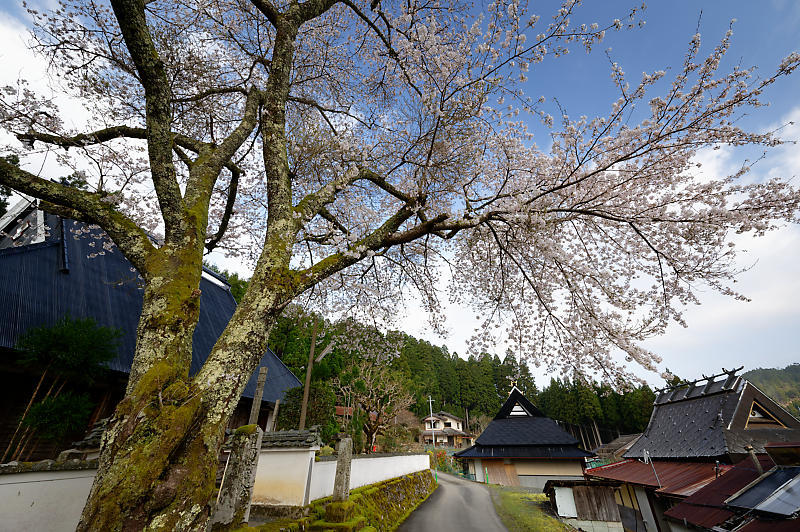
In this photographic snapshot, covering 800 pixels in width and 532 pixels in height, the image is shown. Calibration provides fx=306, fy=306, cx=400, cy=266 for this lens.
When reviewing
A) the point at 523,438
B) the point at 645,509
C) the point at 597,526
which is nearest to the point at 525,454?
the point at 523,438

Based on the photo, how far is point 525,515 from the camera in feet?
35.6

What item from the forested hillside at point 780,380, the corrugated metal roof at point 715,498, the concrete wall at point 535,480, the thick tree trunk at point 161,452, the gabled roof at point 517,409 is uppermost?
the forested hillside at point 780,380

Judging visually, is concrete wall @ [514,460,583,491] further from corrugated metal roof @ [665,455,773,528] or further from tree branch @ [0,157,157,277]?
tree branch @ [0,157,157,277]

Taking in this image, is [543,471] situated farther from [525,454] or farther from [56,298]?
[56,298]

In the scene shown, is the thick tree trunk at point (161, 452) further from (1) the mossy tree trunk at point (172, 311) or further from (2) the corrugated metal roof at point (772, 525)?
(2) the corrugated metal roof at point (772, 525)

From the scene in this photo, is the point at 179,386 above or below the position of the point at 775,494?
above

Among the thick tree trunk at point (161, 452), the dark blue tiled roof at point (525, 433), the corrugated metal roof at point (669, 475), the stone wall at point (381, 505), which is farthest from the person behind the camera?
the dark blue tiled roof at point (525, 433)

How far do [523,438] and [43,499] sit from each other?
24553 millimetres

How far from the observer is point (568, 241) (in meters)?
6.59

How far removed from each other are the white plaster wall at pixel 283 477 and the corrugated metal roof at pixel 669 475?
10251 millimetres

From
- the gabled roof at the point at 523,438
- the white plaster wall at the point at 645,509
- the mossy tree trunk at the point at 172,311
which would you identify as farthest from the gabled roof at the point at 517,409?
the mossy tree trunk at the point at 172,311

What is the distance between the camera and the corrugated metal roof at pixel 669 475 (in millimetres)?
8802

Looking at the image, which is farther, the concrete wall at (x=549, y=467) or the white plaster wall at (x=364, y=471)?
the concrete wall at (x=549, y=467)

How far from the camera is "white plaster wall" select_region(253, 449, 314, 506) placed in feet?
20.1
